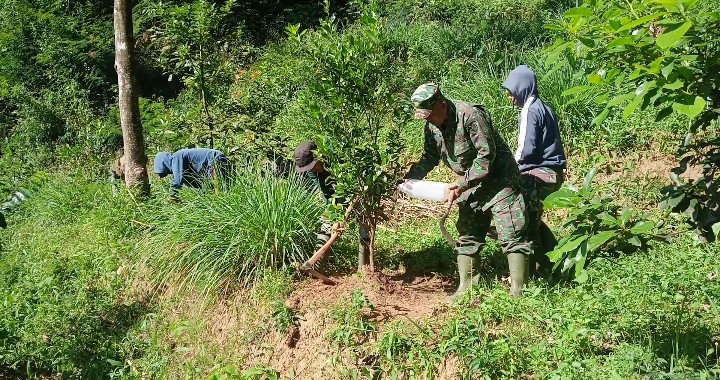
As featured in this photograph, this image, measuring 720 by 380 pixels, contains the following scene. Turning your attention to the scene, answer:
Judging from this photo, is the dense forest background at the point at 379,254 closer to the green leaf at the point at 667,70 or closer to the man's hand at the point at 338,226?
the green leaf at the point at 667,70

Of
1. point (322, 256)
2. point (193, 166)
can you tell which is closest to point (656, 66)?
point (322, 256)

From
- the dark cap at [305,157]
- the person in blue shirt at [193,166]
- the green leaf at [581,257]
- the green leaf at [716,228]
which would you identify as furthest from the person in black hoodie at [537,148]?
the person in blue shirt at [193,166]

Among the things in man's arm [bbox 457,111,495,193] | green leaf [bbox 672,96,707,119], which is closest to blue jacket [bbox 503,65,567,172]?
man's arm [bbox 457,111,495,193]

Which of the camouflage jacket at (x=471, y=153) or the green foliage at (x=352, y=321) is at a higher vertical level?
the camouflage jacket at (x=471, y=153)

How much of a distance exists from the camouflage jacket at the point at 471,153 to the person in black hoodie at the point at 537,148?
0.37m

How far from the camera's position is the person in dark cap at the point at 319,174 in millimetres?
5348

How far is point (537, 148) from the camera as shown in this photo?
5109mm

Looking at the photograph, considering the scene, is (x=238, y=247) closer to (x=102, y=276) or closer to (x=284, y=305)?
(x=284, y=305)

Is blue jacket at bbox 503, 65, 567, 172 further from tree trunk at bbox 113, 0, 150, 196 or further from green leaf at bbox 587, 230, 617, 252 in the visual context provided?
tree trunk at bbox 113, 0, 150, 196

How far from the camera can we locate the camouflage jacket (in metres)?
4.53

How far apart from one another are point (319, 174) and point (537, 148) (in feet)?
5.54

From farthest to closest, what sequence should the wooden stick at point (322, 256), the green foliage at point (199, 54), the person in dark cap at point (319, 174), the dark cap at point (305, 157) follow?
the green foliage at point (199, 54)
the dark cap at point (305, 157)
the person in dark cap at point (319, 174)
the wooden stick at point (322, 256)

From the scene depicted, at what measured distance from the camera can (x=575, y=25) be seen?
267 cm

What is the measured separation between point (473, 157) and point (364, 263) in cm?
130
